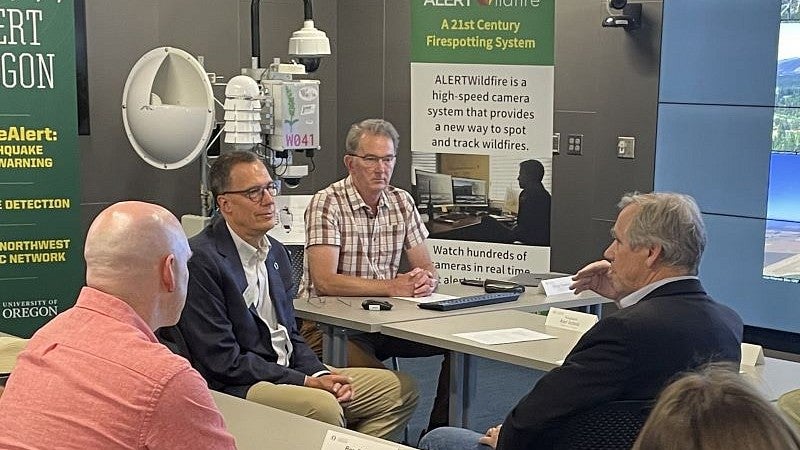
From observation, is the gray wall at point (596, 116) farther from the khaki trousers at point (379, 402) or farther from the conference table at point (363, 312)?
the khaki trousers at point (379, 402)

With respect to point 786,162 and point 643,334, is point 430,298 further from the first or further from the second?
point 786,162

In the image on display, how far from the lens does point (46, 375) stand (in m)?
1.98

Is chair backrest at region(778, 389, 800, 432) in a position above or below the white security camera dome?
below

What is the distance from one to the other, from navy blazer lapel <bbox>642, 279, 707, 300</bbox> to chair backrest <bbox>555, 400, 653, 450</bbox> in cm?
34

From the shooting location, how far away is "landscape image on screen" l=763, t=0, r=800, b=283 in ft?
17.5

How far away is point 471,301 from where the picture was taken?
4.15 metres

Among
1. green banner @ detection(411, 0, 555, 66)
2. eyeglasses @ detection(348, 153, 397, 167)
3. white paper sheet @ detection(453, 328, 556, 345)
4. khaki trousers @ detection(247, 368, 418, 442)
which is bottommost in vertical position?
khaki trousers @ detection(247, 368, 418, 442)

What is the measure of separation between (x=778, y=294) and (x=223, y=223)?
310 cm

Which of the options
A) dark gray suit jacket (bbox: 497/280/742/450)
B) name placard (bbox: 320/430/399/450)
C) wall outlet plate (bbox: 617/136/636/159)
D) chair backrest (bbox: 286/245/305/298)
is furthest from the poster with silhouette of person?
name placard (bbox: 320/430/399/450)

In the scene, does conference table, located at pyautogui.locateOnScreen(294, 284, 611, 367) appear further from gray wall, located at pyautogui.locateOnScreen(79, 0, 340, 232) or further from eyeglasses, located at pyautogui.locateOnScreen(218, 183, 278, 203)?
gray wall, located at pyautogui.locateOnScreen(79, 0, 340, 232)

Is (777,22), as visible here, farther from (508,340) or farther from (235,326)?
(235,326)

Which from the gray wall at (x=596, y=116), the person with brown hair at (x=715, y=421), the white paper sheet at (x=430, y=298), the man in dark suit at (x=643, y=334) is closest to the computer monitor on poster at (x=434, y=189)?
the gray wall at (x=596, y=116)

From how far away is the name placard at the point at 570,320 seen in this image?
3771 millimetres

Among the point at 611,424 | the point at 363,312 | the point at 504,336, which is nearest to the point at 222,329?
the point at 363,312
